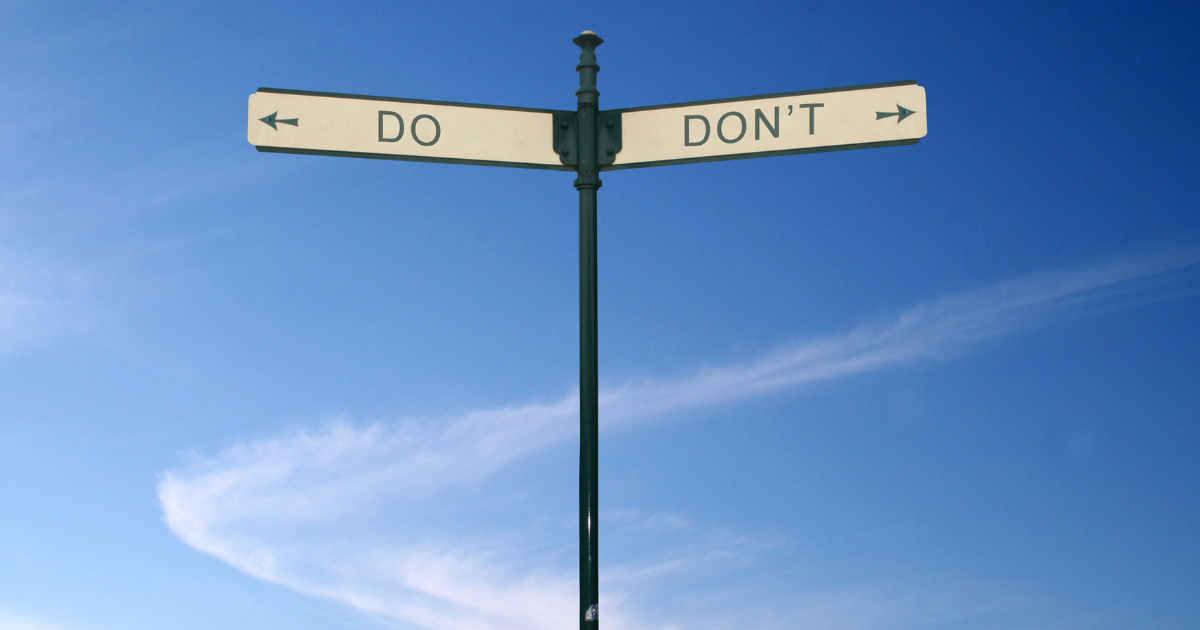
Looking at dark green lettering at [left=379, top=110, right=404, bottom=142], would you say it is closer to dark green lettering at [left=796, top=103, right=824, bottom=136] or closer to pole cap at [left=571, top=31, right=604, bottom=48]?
pole cap at [left=571, top=31, right=604, bottom=48]

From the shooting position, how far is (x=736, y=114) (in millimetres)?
4629

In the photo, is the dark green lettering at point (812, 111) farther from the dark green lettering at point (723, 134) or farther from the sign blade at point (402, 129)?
the sign blade at point (402, 129)

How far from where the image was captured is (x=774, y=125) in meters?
4.59

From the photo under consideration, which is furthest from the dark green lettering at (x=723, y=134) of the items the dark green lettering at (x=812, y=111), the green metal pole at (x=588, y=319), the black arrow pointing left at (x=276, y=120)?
the black arrow pointing left at (x=276, y=120)

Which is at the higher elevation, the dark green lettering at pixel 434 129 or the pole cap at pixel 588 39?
the pole cap at pixel 588 39

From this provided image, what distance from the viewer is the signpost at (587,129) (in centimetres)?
454

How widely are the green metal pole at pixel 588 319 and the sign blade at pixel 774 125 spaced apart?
167mm

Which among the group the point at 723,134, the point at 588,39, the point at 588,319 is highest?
the point at 588,39

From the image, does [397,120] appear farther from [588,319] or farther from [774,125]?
[774,125]

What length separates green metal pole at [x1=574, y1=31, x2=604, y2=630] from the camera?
4.12 m

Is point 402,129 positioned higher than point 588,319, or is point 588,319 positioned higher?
point 402,129

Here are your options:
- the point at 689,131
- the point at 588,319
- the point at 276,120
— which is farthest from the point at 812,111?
the point at 276,120

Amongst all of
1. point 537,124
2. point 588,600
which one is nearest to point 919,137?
point 537,124

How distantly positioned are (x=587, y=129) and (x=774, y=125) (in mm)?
920
